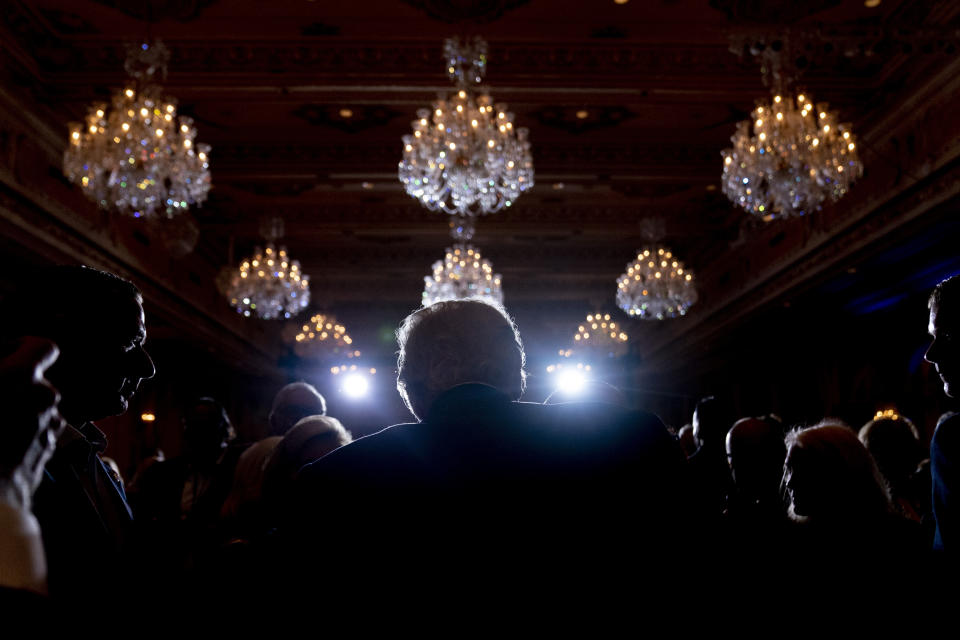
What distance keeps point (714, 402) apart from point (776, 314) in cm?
837

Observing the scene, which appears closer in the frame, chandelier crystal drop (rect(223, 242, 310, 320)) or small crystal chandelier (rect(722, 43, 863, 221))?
small crystal chandelier (rect(722, 43, 863, 221))

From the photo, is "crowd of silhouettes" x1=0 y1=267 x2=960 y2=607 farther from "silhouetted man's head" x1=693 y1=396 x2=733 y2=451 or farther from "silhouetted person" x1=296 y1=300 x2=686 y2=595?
"silhouetted man's head" x1=693 y1=396 x2=733 y2=451

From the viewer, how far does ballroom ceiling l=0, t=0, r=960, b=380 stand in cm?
664

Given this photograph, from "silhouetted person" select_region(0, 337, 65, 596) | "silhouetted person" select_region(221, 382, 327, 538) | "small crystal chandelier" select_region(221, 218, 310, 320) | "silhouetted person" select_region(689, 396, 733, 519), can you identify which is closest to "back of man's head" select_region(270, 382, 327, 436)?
"silhouetted person" select_region(221, 382, 327, 538)

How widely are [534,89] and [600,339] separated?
905 cm

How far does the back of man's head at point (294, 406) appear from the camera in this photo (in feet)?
14.4

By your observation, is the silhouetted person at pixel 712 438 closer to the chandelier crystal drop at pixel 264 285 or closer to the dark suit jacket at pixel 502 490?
the dark suit jacket at pixel 502 490

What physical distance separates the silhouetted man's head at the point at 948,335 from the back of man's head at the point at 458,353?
1195mm

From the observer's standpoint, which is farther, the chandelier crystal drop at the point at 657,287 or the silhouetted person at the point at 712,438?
the chandelier crystal drop at the point at 657,287

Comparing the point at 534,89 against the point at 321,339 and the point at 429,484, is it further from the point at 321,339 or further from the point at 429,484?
the point at 321,339

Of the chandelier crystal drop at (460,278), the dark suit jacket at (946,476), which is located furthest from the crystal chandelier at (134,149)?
the dark suit jacket at (946,476)

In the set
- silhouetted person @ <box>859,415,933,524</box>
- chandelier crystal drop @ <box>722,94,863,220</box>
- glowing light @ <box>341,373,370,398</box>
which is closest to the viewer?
silhouetted person @ <box>859,415,933,524</box>

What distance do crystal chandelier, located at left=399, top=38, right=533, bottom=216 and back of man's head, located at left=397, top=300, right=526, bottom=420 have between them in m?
4.49

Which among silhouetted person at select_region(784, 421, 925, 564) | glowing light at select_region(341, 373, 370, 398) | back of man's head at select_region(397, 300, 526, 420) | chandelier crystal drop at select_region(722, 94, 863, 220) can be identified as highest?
chandelier crystal drop at select_region(722, 94, 863, 220)
